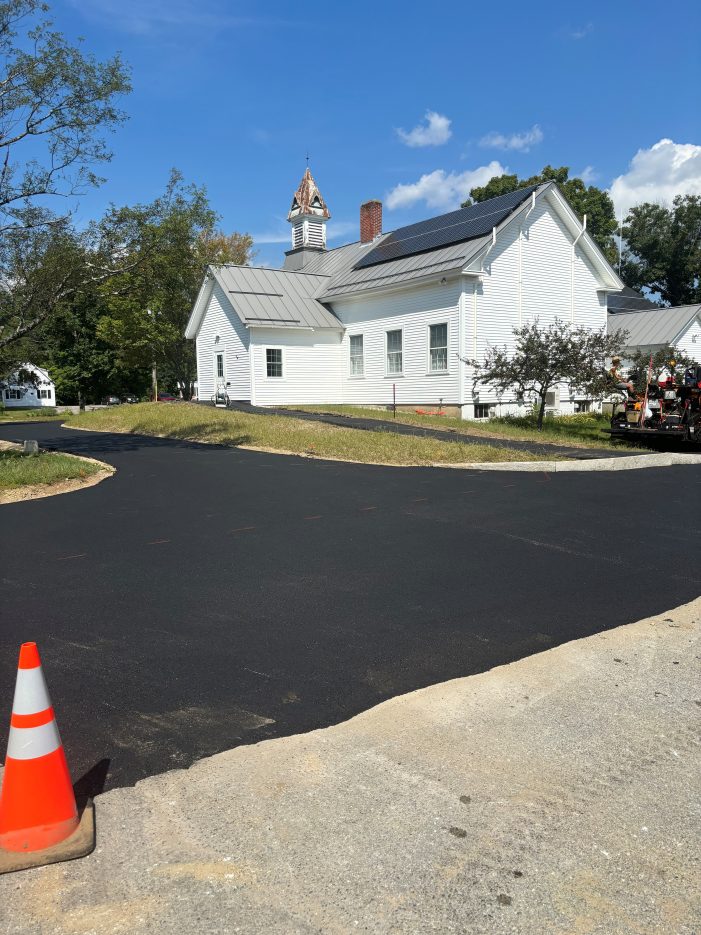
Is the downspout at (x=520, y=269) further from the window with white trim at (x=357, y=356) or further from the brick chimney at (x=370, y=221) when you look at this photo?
the brick chimney at (x=370, y=221)

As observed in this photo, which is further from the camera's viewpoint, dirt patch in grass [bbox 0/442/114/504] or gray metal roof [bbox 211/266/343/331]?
gray metal roof [bbox 211/266/343/331]

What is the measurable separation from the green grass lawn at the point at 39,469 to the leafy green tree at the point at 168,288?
3511 mm

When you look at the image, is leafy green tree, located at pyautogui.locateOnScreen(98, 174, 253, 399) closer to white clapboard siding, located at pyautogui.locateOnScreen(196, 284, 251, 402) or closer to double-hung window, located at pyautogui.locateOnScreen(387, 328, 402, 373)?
white clapboard siding, located at pyautogui.locateOnScreen(196, 284, 251, 402)

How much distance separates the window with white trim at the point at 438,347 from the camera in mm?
25375

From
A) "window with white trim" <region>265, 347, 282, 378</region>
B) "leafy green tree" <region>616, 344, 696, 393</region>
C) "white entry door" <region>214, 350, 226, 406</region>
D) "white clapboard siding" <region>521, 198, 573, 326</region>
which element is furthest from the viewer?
"white entry door" <region>214, 350, 226, 406</region>

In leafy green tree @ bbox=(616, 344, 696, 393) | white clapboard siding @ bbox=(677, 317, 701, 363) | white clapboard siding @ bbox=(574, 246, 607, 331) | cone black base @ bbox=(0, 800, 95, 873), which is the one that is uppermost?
white clapboard siding @ bbox=(574, 246, 607, 331)

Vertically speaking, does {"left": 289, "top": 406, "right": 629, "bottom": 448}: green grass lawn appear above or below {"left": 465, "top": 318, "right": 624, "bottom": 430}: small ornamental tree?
below

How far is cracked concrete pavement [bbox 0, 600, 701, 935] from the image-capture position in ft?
8.04

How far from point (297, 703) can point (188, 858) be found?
131cm

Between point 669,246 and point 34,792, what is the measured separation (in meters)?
66.4

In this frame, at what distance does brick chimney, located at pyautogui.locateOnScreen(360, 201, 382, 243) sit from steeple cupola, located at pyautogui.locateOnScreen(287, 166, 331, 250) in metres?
6.71

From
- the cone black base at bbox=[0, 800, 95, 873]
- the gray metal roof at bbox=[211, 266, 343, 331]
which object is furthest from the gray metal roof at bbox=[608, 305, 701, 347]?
the cone black base at bbox=[0, 800, 95, 873]

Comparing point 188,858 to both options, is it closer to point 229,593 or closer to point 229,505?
point 229,593

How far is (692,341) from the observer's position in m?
35.1
